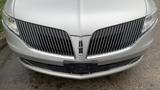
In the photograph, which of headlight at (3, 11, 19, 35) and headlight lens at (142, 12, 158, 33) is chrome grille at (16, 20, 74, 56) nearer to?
headlight at (3, 11, 19, 35)

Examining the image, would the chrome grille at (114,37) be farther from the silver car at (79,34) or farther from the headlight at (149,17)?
the headlight at (149,17)

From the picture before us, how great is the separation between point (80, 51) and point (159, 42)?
2161 mm

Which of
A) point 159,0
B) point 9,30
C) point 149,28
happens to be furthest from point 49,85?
point 159,0

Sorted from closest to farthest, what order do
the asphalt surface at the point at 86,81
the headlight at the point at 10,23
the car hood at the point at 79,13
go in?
1. the car hood at the point at 79,13
2. the headlight at the point at 10,23
3. the asphalt surface at the point at 86,81

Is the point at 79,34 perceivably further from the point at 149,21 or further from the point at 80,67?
the point at 149,21

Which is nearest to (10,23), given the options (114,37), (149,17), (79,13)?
(79,13)

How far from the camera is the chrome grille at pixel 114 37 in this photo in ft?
9.84

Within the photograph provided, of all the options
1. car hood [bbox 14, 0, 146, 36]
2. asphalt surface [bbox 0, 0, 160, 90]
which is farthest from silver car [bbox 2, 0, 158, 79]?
asphalt surface [bbox 0, 0, 160, 90]

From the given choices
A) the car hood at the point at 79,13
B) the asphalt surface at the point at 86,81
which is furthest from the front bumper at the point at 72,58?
the asphalt surface at the point at 86,81

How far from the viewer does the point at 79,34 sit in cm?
294

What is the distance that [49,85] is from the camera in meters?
3.69

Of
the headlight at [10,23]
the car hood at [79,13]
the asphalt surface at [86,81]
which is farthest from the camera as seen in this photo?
the asphalt surface at [86,81]

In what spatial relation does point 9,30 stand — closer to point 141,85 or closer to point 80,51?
point 80,51

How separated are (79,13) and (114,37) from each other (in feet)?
1.51
